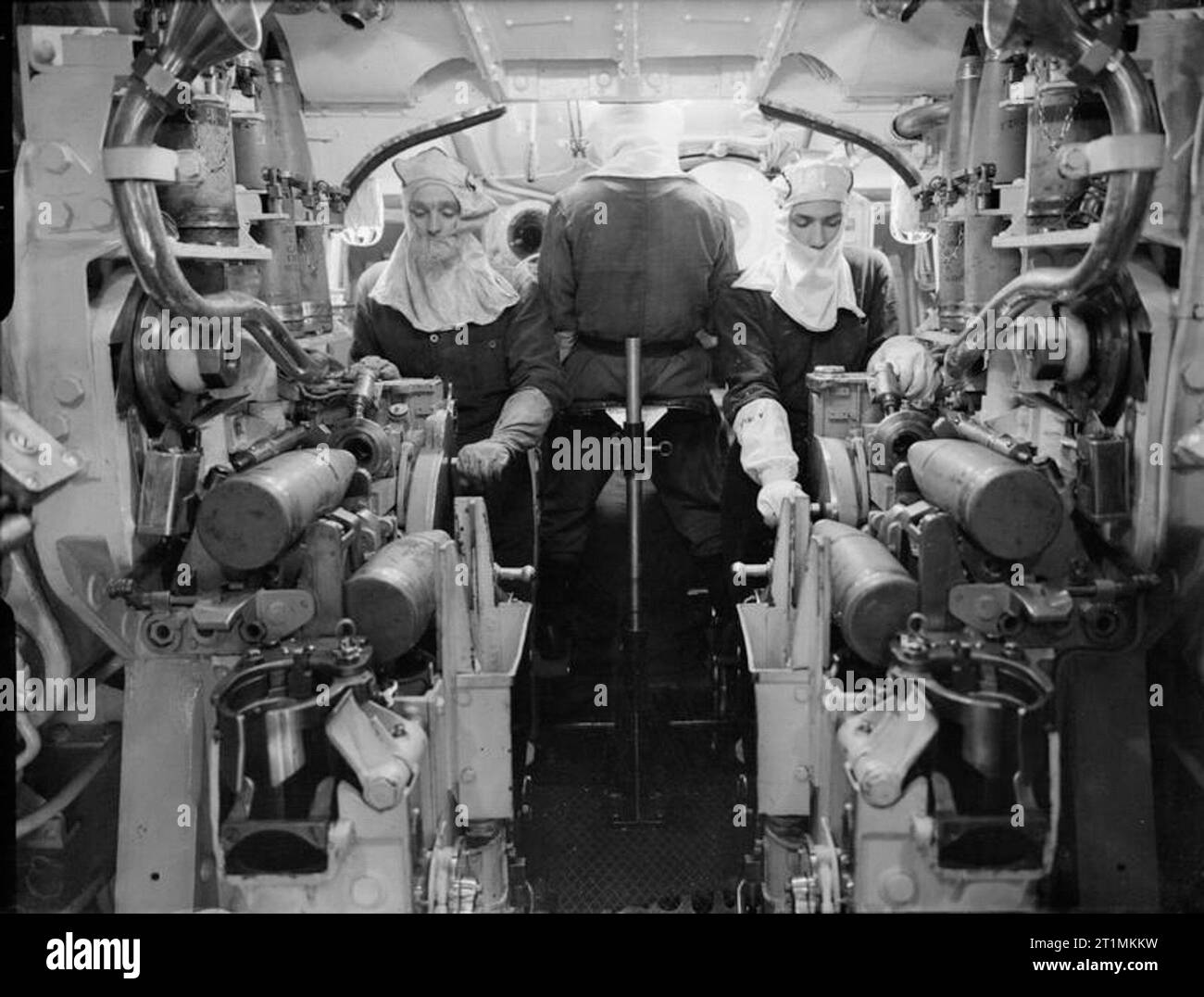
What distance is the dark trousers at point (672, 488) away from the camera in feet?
11.5

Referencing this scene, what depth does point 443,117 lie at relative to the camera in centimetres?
334

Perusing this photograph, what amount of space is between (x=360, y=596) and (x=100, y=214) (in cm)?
79

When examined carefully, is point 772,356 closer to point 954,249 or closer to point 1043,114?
point 954,249

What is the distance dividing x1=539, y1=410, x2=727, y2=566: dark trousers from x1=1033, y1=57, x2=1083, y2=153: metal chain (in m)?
1.52

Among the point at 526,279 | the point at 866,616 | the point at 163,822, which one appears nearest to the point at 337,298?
the point at 526,279

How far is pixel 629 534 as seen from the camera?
300 cm

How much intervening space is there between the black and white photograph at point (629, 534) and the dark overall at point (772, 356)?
5cm

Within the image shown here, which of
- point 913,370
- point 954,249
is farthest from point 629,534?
point 954,249

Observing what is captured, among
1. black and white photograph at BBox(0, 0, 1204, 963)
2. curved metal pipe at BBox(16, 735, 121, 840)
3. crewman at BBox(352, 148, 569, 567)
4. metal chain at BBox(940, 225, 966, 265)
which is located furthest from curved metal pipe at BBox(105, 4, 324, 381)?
metal chain at BBox(940, 225, 966, 265)

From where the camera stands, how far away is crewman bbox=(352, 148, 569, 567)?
3279mm

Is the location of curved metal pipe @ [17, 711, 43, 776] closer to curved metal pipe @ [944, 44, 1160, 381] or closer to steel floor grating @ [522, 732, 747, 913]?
steel floor grating @ [522, 732, 747, 913]

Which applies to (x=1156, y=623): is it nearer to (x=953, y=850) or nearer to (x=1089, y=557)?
(x=1089, y=557)

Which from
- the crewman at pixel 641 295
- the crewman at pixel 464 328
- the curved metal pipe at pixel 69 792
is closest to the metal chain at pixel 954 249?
the crewman at pixel 641 295
